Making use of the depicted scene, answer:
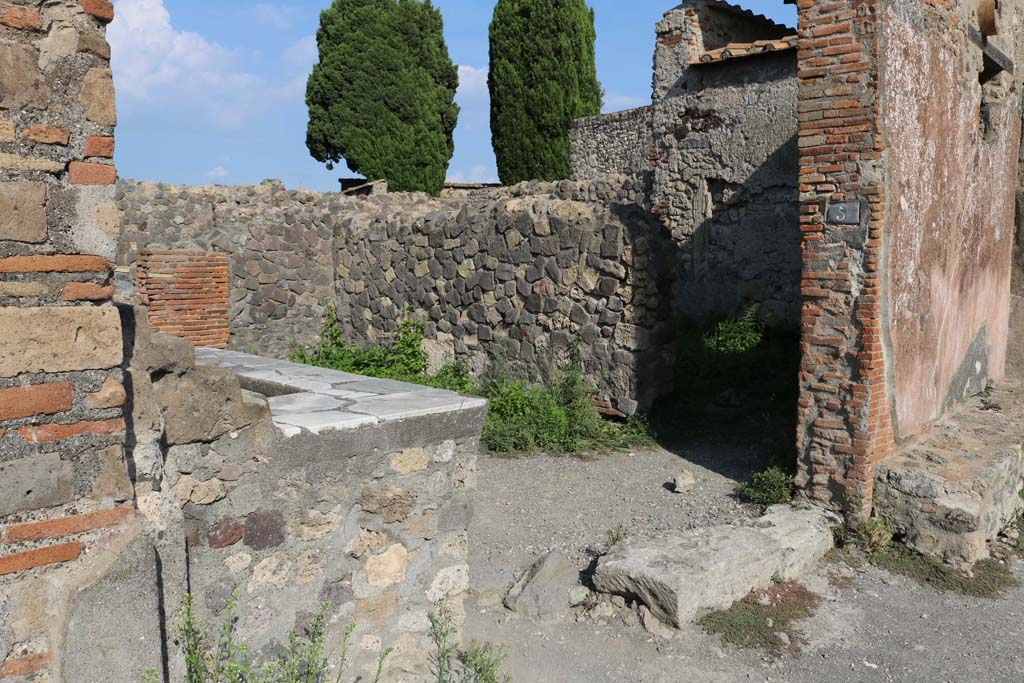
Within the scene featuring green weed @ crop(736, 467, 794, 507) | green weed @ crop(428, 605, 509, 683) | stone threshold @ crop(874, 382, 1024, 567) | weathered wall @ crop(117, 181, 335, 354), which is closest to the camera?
green weed @ crop(428, 605, 509, 683)

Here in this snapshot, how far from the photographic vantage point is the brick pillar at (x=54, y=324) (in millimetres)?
1850

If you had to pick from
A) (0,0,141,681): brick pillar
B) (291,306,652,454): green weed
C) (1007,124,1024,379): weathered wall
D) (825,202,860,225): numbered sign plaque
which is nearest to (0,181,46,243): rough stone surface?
(0,0,141,681): brick pillar

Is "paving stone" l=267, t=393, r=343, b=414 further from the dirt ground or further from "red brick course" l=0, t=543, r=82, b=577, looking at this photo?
the dirt ground

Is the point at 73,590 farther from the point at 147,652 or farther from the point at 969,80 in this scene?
the point at 969,80

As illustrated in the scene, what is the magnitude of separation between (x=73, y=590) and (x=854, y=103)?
14.4 ft

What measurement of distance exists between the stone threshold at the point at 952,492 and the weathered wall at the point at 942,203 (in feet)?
0.85

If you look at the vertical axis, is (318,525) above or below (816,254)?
below

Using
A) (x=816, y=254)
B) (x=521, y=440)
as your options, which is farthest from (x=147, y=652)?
(x=521, y=440)

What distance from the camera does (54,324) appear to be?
1885 millimetres

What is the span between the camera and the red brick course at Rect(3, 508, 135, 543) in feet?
6.15

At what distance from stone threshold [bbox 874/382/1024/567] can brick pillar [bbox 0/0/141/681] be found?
411 cm

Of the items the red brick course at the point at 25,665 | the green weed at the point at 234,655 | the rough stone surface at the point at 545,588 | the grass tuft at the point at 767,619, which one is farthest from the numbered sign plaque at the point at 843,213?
the red brick course at the point at 25,665

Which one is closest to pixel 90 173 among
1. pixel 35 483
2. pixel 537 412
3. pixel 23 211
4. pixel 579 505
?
pixel 23 211

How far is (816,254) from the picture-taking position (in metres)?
4.76
